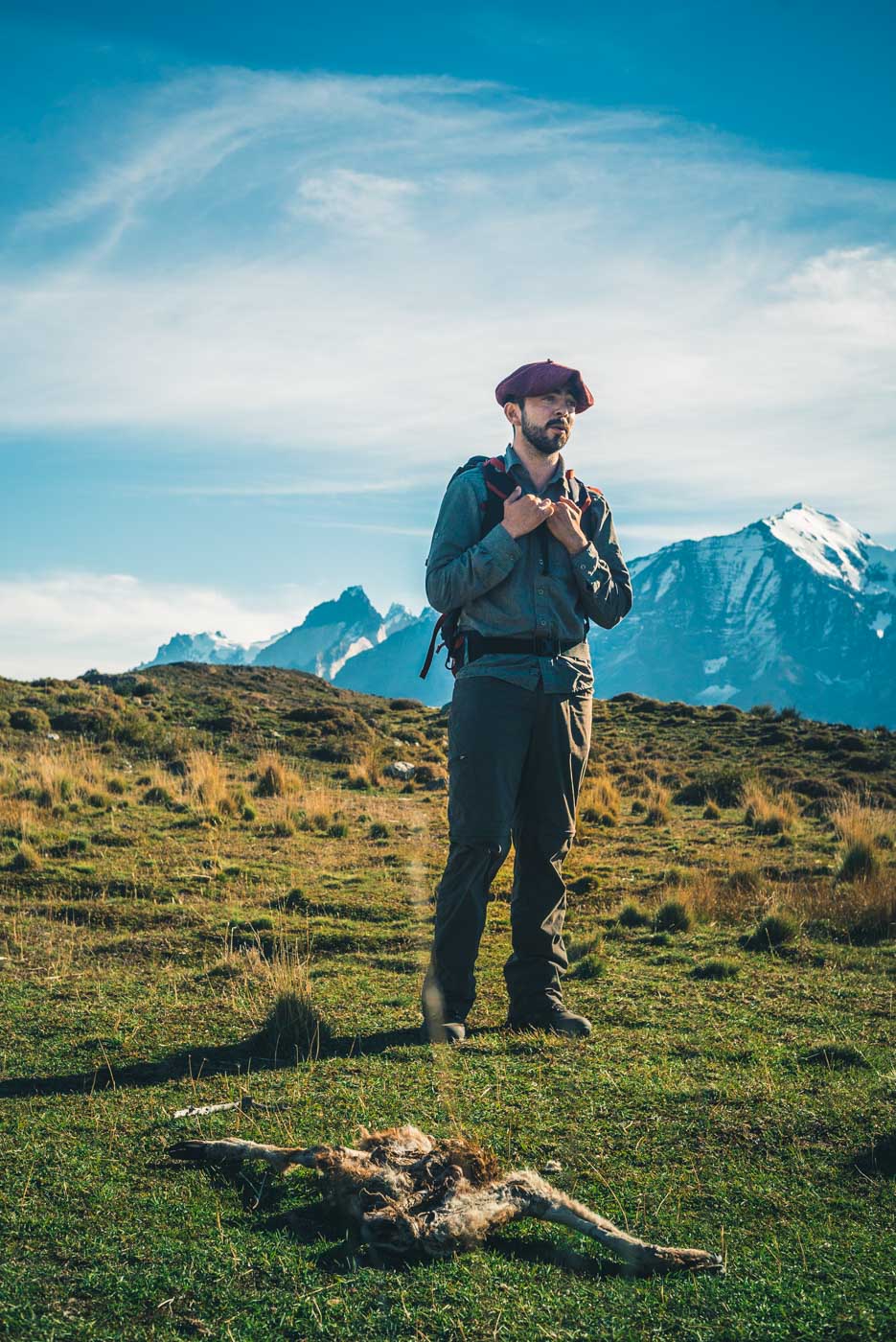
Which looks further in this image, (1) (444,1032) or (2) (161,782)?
(2) (161,782)

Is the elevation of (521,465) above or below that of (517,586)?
above

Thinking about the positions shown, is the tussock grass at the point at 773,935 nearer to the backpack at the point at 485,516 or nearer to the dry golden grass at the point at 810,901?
the dry golden grass at the point at 810,901

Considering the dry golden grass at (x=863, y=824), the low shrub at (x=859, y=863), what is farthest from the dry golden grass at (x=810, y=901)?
the dry golden grass at (x=863, y=824)

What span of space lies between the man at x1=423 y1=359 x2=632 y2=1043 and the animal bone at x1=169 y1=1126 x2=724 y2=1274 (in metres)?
1.31

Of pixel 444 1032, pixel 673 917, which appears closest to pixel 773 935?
pixel 673 917

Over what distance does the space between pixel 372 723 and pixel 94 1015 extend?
→ 22.8 m

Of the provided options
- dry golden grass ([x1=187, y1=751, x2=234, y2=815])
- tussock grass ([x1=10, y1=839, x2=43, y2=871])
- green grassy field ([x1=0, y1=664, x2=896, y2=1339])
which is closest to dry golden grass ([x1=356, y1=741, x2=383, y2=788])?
dry golden grass ([x1=187, y1=751, x2=234, y2=815])

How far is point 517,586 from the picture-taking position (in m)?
4.07

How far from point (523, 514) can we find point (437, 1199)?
2426 millimetres

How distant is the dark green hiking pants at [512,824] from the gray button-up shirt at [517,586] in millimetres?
99

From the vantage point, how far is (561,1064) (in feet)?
11.7

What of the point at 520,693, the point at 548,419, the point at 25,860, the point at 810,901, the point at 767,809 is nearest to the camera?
the point at 520,693

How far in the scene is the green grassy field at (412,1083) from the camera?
210 cm

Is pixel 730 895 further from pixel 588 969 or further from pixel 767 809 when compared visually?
pixel 767 809
